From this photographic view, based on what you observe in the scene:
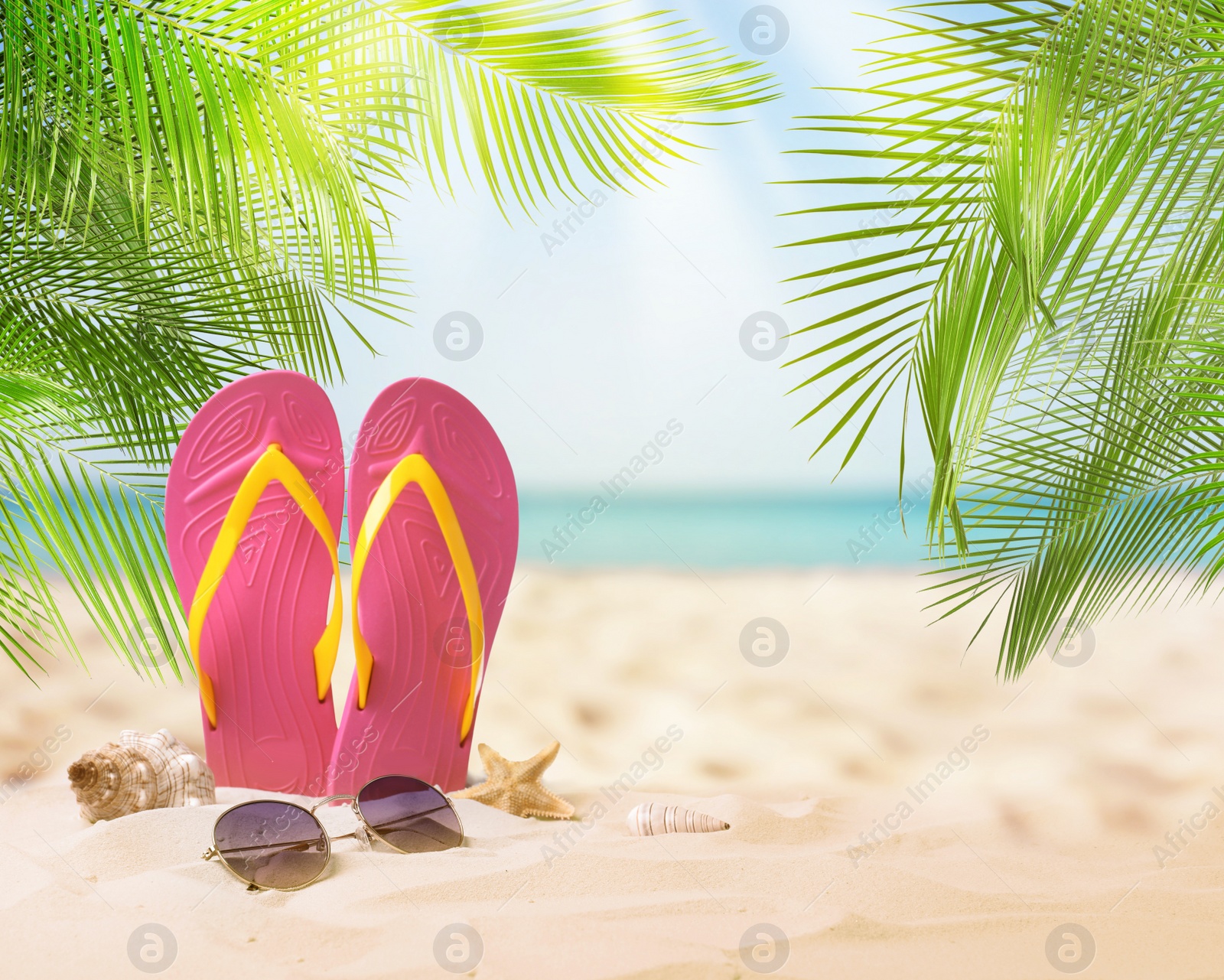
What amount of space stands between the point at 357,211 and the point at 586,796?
1318 mm

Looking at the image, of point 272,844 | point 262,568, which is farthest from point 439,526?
point 272,844

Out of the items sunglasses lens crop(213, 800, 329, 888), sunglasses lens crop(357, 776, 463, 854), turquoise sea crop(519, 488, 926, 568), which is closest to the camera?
sunglasses lens crop(213, 800, 329, 888)

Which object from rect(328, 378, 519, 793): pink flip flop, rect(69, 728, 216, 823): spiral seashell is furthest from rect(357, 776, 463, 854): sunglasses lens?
rect(69, 728, 216, 823): spiral seashell

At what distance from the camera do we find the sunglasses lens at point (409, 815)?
4.54 ft

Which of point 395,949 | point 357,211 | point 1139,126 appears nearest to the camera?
point 395,949

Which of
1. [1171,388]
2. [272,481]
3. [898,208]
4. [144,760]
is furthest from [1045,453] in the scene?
[144,760]

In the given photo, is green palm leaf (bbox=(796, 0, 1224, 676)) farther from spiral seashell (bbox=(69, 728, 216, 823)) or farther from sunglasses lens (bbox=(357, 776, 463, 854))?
spiral seashell (bbox=(69, 728, 216, 823))

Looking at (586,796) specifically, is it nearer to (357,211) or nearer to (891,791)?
(891,791)

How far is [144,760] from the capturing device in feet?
5.11

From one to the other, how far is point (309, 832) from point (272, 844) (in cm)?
6

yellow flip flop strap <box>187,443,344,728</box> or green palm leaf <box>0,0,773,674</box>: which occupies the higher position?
green palm leaf <box>0,0,773,674</box>

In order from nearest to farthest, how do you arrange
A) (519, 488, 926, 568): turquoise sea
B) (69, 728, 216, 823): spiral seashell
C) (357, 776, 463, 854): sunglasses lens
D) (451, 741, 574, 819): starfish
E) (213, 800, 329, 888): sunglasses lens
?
(213, 800, 329, 888): sunglasses lens, (357, 776, 463, 854): sunglasses lens, (69, 728, 216, 823): spiral seashell, (451, 741, 574, 819): starfish, (519, 488, 926, 568): turquoise sea

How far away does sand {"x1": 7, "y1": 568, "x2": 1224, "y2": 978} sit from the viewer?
3.22 ft

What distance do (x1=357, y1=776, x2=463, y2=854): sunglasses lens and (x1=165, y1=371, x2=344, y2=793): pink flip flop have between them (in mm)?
399
